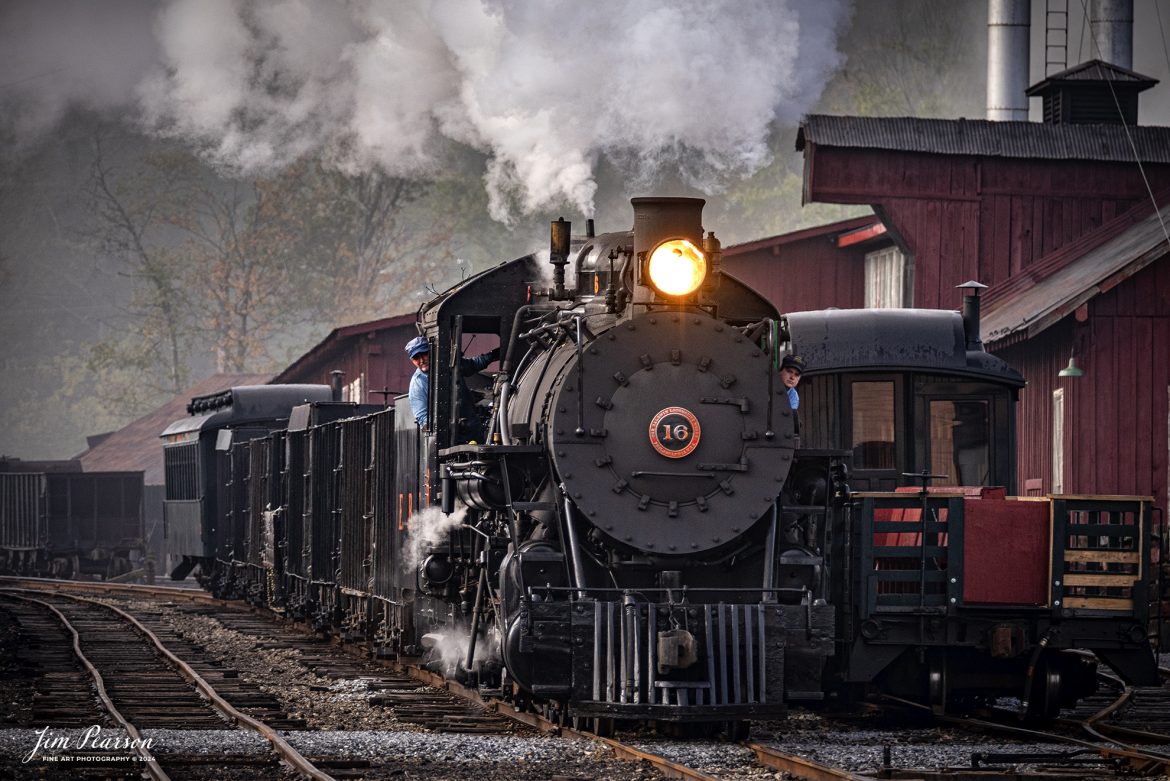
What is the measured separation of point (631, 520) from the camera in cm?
960

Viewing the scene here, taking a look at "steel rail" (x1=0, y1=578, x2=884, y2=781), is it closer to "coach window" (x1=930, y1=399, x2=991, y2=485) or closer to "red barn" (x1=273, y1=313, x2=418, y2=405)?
"coach window" (x1=930, y1=399, x2=991, y2=485)

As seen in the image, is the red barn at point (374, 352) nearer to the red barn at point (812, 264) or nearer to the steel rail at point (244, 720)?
the red barn at point (812, 264)

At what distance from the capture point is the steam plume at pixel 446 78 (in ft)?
75.0

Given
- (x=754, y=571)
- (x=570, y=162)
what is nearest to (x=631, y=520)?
(x=754, y=571)

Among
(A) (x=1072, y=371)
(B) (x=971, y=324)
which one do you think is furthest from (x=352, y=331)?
(B) (x=971, y=324)

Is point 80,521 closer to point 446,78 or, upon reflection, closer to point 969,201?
point 446,78


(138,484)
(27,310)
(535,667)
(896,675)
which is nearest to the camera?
(535,667)

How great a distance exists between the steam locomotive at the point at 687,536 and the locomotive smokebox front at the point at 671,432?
0.04 feet

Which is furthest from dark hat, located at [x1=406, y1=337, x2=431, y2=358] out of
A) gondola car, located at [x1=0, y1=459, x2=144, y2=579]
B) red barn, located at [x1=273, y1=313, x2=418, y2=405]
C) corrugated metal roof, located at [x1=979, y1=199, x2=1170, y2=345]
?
gondola car, located at [x1=0, y1=459, x2=144, y2=579]

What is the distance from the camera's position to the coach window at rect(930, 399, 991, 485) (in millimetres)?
13109

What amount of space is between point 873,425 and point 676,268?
3.82 m

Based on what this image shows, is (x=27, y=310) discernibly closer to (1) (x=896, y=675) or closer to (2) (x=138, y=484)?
(2) (x=138, y=484)

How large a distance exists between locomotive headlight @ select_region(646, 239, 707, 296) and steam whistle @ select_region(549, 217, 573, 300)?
2.73 feet

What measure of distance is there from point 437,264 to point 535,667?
182ft
